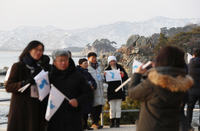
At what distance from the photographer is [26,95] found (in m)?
2.96

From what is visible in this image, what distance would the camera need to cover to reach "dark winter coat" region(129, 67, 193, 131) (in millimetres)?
2254

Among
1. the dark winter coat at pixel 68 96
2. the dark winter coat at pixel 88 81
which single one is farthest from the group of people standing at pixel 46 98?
the dark winter coat at pixel 88 81

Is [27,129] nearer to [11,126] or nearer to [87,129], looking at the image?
[11,126]

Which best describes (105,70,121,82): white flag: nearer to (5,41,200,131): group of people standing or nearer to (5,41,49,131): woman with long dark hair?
(5,41,200,131): group of people standing

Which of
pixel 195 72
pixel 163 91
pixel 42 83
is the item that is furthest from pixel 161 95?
pixel 195 72

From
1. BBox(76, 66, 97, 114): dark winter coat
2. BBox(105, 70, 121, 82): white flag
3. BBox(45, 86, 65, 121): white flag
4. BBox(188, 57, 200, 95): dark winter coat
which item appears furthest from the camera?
BBox(105, 70, 121, 82): white flag

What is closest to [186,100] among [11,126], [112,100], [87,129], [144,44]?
[112,100]

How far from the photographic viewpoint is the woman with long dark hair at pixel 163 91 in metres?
2.26

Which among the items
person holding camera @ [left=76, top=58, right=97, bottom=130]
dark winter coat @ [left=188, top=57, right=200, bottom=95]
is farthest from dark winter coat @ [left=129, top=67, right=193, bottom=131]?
person holding camera @ [left=76, top=58, right=97, bottom=130]

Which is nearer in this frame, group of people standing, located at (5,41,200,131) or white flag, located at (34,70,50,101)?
group of people standing, located at (5,41,200,131)

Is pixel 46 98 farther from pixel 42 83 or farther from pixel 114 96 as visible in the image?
pixel 114 96

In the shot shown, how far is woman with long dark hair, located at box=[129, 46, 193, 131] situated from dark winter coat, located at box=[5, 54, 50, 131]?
124 cm

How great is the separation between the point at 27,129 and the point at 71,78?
31.9 inches

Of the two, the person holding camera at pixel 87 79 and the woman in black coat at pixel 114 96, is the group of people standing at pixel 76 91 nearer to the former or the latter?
the person holding camera at pixel 87 79
